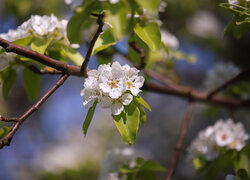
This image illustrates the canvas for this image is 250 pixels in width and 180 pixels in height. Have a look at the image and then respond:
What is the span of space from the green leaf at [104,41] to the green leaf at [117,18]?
0.30 m

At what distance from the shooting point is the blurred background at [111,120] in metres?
3.28

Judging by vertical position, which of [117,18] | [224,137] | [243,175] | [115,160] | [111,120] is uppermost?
[117,18]

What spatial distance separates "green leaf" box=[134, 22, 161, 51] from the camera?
3.77ft

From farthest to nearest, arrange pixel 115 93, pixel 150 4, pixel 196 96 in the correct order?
pixel 196 96, pixel 115 93, pixel 150 4

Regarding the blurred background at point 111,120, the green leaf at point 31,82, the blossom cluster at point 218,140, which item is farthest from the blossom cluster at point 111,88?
the blurred background at point 111,120

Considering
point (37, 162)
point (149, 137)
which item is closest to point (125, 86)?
point (37, 162)

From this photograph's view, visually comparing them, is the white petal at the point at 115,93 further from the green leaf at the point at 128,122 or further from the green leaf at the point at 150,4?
→ the green leaf at the point at 150,4

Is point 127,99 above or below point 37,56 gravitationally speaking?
below

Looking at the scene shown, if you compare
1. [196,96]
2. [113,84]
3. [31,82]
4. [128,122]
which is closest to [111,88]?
[113,84]

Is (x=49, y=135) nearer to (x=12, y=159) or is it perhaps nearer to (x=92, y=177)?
(x=12, y=159)

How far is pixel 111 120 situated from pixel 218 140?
144 inches

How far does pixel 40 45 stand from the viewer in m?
1.29

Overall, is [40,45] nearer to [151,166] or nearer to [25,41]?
[25,41]

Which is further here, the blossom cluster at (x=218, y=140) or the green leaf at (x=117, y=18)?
the blossom cluster at (x=218, y=140)
